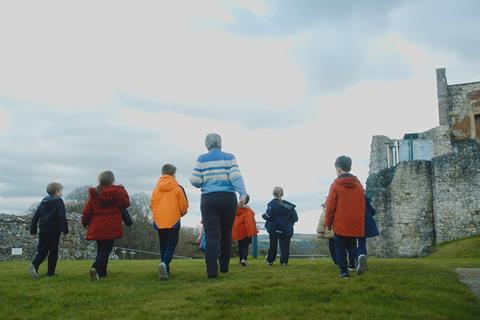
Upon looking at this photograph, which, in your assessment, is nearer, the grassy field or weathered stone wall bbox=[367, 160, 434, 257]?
the grassy field

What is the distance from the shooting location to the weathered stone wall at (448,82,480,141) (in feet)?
110

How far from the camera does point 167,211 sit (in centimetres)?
807

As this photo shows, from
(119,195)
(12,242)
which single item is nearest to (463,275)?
(119,195)

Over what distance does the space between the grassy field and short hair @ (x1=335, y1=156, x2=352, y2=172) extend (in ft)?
5.51

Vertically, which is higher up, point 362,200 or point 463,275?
point 362,200

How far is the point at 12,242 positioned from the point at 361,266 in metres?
17.8

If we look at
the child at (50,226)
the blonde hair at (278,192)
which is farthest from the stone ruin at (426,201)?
the child at (50,226)

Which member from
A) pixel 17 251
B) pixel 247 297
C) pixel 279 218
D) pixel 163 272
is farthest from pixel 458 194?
pixel 247 297

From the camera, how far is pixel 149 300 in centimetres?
621

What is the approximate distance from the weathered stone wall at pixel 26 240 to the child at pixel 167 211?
15.7 metres

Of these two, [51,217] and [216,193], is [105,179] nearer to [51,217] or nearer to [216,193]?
[51,217]

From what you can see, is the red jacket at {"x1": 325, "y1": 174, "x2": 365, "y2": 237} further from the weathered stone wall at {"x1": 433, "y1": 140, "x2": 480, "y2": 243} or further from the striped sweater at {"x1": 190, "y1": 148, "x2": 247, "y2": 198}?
the weathered stone wall at {"x1": 433, "y1": 140, "x2": 480, "y2": 243}

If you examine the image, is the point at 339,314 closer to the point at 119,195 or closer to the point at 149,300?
the point at 149,300

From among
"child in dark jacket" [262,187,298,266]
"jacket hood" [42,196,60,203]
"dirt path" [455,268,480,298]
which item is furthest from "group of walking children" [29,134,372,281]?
"child in dark jacket" [262,187,298,266]
